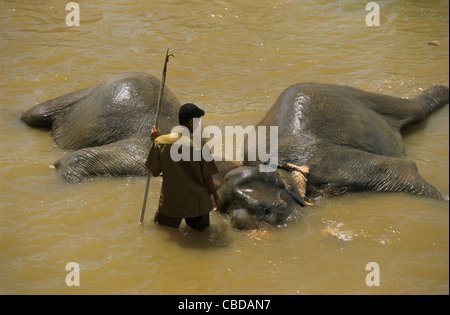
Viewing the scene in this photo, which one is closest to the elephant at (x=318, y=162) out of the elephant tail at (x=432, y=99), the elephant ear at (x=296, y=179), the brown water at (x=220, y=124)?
the elephant ear at (x=296, y=179)

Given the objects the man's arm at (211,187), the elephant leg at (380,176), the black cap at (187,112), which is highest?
the black cap at (187,112)

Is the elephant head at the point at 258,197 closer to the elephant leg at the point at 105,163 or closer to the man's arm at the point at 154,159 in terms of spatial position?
the man's arm at the point at 154,159

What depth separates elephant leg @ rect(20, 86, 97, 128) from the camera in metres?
6.61

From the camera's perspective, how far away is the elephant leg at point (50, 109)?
6.61 meters

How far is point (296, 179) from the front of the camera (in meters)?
5.07

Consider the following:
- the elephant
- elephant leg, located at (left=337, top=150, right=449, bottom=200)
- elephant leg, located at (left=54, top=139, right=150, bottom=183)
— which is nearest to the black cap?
the elephant

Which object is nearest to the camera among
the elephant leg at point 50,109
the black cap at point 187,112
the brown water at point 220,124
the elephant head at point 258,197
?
the brown water at point 220,124

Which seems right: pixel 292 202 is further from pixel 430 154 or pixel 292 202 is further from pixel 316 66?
pixel 316 66

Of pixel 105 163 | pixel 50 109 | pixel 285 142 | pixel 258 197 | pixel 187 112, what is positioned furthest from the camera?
pixel 50 109

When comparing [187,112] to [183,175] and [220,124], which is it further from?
[220,124]

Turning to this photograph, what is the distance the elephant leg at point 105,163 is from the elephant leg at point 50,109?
3.63 ft

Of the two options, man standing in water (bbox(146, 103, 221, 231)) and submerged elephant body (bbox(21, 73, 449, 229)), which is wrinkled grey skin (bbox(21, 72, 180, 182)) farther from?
man standing in water (bbox(146, 103, 221, 231))

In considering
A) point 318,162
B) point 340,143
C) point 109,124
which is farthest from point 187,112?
point 109,124

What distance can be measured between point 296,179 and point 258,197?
1.93 feet
